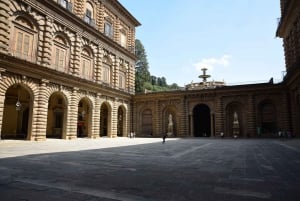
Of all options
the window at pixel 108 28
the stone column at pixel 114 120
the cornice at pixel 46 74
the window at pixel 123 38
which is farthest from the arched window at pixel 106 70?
the window at pixel 123 38

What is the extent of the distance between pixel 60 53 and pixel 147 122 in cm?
1825

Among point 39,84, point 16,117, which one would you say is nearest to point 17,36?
point 39,84

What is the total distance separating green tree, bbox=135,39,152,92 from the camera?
2218 inches

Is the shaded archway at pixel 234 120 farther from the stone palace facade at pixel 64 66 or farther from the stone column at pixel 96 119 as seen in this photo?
the stone column at pixel 96 119

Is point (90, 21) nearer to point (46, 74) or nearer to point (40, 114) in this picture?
point (46, 74)

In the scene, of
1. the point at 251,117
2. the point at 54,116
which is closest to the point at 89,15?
the point at 54,116

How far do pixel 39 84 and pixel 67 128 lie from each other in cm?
532

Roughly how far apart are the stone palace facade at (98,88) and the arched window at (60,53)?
0.10m

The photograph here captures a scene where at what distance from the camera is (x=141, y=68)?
58.2 metres

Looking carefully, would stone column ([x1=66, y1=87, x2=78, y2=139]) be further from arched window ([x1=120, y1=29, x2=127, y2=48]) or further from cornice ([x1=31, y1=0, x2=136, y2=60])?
arched window ([x1=120, y1=29, x2=127, y2=48])

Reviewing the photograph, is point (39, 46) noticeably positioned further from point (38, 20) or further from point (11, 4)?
point (11, 4)

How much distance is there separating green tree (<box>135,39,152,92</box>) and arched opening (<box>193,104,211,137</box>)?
70.4 feet

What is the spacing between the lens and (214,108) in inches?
1294

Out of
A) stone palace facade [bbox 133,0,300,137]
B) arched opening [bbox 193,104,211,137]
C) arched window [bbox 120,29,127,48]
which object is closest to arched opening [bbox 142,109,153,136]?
stone palace facade [bbox 133,0,300,137]
